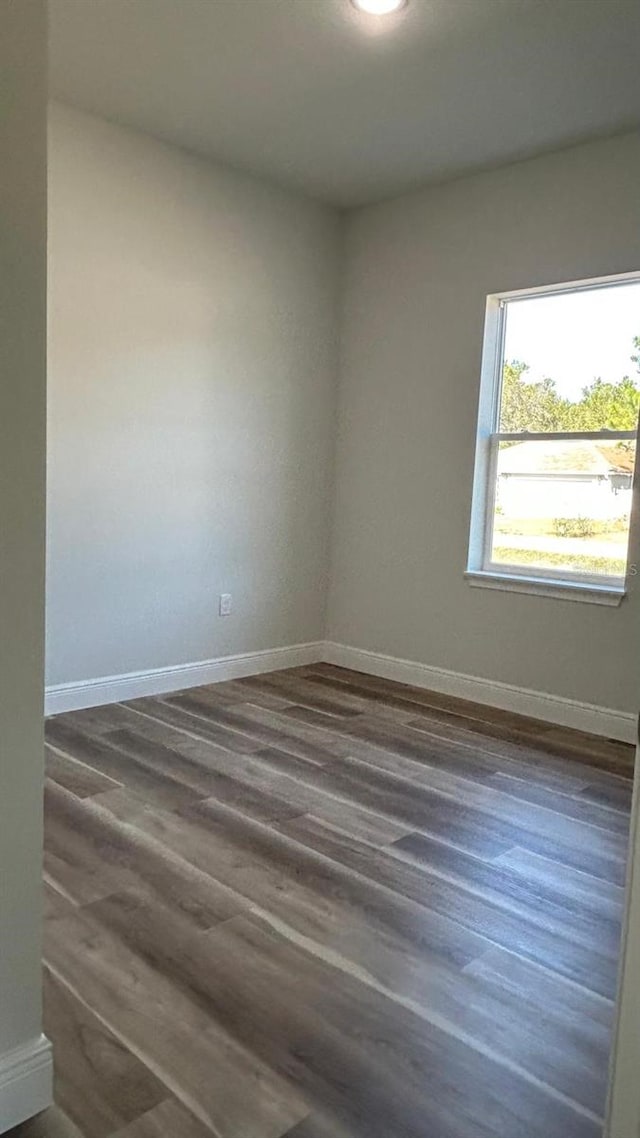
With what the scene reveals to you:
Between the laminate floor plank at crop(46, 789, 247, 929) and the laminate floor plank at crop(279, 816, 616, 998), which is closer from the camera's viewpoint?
the laminate floor plank at crop(279, 816, 616, 998)

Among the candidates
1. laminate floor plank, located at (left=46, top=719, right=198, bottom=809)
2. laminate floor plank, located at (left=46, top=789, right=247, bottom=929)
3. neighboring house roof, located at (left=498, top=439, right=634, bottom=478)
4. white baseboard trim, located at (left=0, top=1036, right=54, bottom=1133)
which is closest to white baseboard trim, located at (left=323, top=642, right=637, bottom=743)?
neighboring house roof, located at (left=498, top=439, right=634, bottom=478)

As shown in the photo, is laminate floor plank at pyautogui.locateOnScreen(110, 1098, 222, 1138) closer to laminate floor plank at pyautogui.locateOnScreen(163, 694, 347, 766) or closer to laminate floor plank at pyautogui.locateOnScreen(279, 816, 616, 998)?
laminate floor plank at pyautogui.locateOnScreen(279, 816, 616, 998)

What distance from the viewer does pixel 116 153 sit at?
147 inches

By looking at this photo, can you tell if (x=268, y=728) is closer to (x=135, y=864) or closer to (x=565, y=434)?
(x=135, y=864)

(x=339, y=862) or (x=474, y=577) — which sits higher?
(x=474, y=577)

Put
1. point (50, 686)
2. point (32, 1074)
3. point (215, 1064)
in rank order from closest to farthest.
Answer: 1. point (32, 1074)
2. point (215, 1064)
3. point (50, 686)

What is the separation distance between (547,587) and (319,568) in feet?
5.08

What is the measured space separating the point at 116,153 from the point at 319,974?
3571mm

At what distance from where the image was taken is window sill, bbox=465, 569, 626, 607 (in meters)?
3.80

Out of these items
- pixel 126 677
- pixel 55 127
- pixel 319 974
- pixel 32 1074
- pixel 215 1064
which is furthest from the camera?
pixel 126 677

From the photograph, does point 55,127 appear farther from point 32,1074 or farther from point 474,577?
point 32,1074

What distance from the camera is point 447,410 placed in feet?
14.4

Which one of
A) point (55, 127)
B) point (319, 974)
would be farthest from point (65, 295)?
point (319, 974)

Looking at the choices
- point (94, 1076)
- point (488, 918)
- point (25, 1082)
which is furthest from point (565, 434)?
point (25, 1082)
